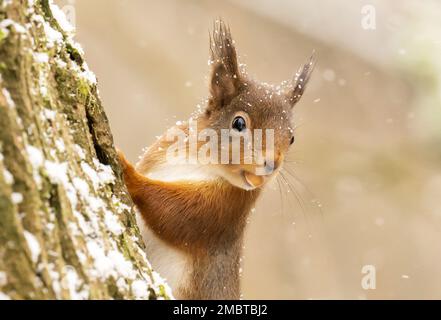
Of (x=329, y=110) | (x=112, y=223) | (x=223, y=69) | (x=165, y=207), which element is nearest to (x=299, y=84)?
(x=223, y=69)

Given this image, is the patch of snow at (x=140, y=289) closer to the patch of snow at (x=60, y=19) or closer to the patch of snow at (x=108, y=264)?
the patch of snow at (x=108, y=264)

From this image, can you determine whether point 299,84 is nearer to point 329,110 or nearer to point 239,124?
point 239,124

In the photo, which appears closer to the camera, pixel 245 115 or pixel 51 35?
pixel 51 35

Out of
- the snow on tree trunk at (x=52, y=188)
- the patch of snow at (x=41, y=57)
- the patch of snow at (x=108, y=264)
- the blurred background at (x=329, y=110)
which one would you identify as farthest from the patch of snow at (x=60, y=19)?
the blurred background at (x=329, y=110)

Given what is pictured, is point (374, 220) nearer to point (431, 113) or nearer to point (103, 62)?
point (431, 113)

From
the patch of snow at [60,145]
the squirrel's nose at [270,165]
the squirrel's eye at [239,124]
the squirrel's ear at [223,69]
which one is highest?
the squirrel's ear at [223,69]
